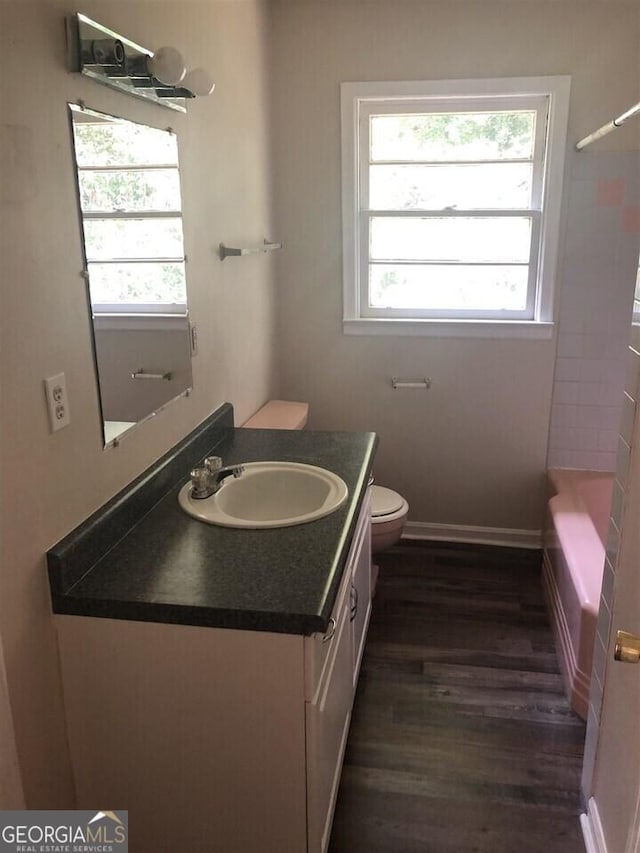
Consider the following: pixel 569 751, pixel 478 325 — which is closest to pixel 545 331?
pixel 478 325

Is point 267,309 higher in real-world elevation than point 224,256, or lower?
lower

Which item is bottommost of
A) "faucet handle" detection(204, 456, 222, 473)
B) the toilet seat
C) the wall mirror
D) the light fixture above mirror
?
the toilet seat

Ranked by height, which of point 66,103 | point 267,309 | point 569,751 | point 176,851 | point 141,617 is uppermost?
point 66,103

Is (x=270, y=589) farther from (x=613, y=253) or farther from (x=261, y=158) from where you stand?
(x=613, y=253)

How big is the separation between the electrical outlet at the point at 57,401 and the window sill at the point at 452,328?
210 centimetres

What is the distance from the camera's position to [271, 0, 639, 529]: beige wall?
296 cm

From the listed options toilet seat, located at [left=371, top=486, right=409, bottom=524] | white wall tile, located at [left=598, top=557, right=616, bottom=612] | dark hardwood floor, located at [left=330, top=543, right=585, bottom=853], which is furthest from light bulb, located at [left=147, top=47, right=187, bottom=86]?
dark hardwood floor, located at [left=330, top=543, right=585, bottom=853]

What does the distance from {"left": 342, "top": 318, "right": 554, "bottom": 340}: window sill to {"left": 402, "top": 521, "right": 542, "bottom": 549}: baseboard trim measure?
993 mm

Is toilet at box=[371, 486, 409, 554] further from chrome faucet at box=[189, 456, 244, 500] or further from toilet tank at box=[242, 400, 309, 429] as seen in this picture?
chrome faucet at box=[189, 456, 244, 500]

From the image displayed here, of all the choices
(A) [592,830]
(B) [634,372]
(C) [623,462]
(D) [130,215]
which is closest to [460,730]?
(A) [592,830]

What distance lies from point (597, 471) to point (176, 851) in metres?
2.53

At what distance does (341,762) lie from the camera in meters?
2.08

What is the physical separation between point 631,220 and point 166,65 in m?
2.24

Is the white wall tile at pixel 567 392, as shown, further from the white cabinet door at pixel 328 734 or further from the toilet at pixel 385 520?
the white cabinet door at pixel 328 734
